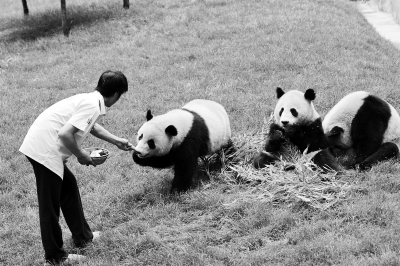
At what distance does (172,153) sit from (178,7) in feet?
34.3

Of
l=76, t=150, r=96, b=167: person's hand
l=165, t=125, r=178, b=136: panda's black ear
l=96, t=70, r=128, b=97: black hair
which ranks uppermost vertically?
l=96, t=70, r=128, b=97: black hair

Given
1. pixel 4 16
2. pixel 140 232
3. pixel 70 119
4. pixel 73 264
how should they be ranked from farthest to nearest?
pixel 4 16 < pixel 140 232 < pixel 73 264 < pixel 70 119

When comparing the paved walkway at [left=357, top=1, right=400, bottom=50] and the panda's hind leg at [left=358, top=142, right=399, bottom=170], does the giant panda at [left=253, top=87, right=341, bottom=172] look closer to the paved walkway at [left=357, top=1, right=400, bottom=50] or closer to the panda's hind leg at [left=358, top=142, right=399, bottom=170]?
the panda's hind leg at [left=358, top=142, right=399, bottom=170]

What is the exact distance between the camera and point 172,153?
5840 millimetres

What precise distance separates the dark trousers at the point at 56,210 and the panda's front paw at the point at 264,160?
2197mm

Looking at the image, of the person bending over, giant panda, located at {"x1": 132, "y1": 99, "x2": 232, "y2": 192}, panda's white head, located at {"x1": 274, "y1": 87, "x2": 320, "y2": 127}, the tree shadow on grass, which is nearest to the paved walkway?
panda's white head, located at {"x1": 274, "y1": 87, "x2": 320, "y2": 127}

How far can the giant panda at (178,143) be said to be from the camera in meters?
5.69

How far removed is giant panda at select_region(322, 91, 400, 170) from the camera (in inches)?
236

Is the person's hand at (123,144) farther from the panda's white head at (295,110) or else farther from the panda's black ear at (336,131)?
the panda's black ear at (336,131)

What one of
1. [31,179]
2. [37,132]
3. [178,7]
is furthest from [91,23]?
[37,132]

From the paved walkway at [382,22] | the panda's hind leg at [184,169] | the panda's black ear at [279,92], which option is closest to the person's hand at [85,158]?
the panda's hind leg at [184,169]

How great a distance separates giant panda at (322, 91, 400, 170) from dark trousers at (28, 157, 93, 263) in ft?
10.6

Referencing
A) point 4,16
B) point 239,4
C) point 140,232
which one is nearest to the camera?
point 140,232

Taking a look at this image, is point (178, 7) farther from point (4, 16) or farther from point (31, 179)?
point (31, 179)
